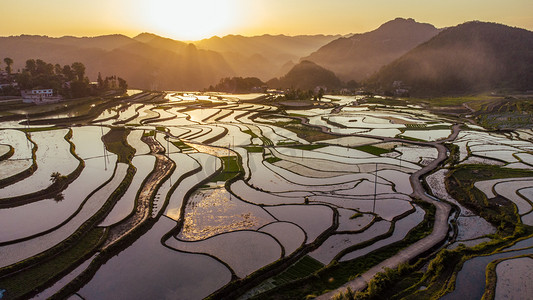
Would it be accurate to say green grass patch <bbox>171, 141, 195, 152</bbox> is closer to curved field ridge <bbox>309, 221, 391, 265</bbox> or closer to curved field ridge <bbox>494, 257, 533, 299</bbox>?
curved field ridge <bbox>309, 221, 391, 265</bbox>

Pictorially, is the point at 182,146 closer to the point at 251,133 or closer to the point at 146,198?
the point at 251,133

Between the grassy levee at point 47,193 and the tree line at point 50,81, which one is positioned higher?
the tree line at point 50,81

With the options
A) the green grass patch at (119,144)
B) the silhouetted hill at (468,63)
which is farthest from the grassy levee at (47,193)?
the silhouetted hill at (468,63)

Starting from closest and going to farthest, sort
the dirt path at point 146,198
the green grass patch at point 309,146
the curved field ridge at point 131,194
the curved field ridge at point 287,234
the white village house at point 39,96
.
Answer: the curved field ridge at point 287,234, the dirt path at point 146,198, the curved field ridge at point 131,194, the green grass patch at point 309,146, the white village house at point 39,96

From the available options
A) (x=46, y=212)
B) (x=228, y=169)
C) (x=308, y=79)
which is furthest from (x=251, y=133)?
(x=308, y=79)

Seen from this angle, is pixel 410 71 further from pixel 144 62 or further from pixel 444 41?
pixel 144 62

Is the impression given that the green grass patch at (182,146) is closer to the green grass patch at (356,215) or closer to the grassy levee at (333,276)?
the green grass patch at (356,215)

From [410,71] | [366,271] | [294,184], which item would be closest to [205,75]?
[410,71]

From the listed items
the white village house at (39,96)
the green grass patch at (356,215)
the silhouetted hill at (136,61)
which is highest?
the silhouetted hill at (136,61)
